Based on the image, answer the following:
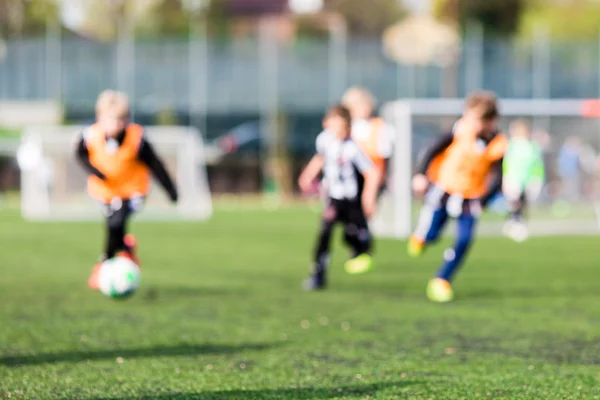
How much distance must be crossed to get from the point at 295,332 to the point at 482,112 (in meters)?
2.68

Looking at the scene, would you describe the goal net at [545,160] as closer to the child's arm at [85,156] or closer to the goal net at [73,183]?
the goal net at [73,183]

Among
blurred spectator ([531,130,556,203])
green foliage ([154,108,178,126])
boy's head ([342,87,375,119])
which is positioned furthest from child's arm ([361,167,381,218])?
green foliage ([154,108,178,126])

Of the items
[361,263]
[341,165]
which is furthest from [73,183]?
[341,165]

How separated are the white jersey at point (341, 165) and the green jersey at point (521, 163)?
9.75 metres

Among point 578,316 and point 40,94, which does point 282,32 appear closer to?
point 40,94

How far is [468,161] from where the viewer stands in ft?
30.2

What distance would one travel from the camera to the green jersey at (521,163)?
19766mm

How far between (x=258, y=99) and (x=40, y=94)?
292 inches

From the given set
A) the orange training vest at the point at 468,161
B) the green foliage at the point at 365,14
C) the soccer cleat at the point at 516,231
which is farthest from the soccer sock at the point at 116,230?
the green foliage at the point at 365,14

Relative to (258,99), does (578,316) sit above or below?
below

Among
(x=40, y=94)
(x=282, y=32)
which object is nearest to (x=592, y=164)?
(x=40, y=94)

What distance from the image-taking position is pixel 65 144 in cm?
2698

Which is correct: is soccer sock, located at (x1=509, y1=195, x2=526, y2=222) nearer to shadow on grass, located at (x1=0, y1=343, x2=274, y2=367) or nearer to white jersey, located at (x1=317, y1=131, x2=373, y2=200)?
white jersey, located at (x1=317, y1=131, x2=373, y2=200)

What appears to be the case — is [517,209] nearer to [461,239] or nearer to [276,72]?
[461,239]
